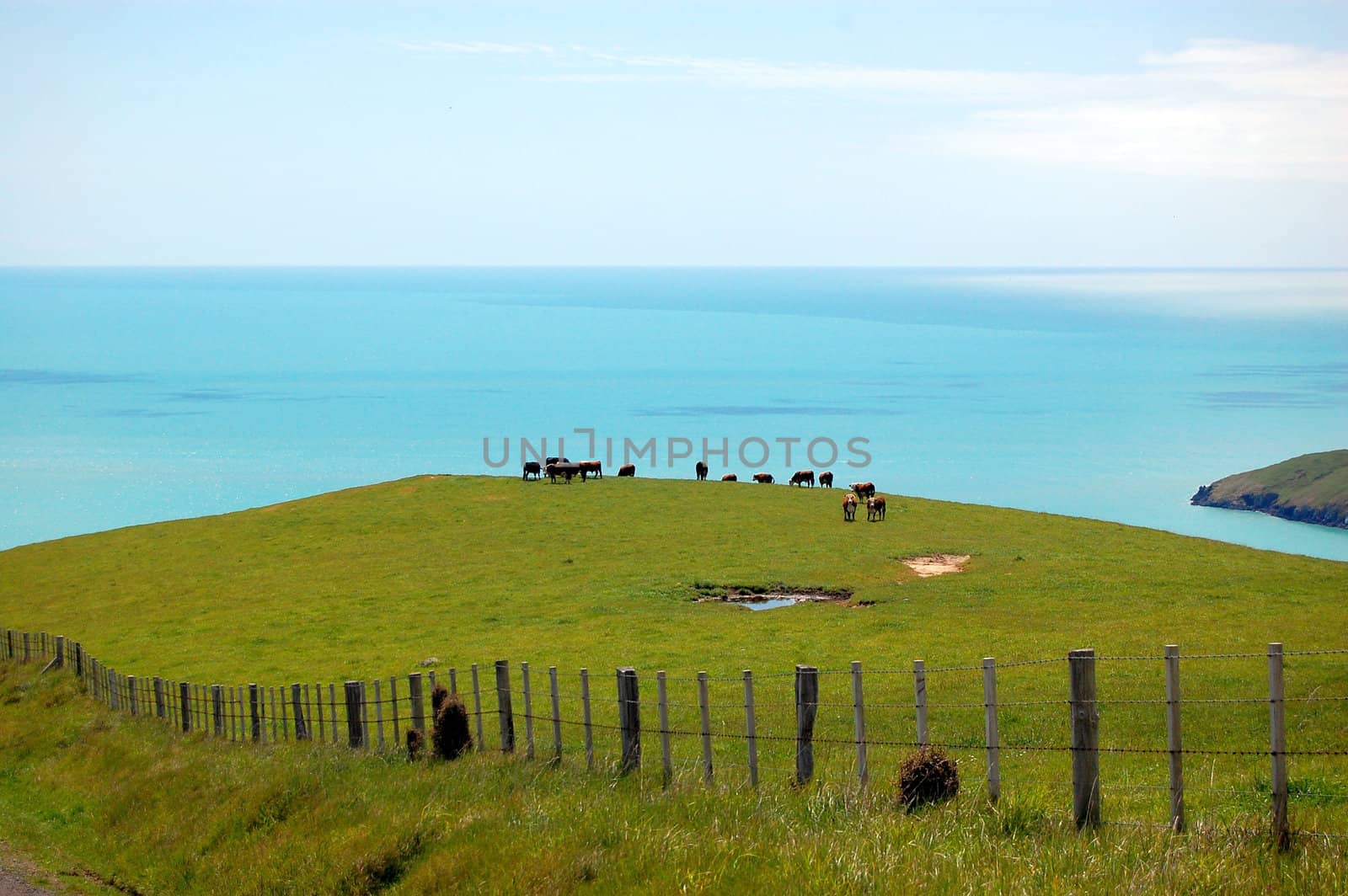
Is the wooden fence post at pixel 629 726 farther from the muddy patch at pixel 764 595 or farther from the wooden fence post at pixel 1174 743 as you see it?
the muddy patch at pixel 764 595

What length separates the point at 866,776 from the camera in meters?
12.1

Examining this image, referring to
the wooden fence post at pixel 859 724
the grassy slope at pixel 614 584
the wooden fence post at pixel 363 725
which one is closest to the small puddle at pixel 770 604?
the grassy slope at pixel 614 584

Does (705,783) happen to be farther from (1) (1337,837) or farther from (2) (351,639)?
(2) (351,639)

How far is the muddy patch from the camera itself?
127 ft

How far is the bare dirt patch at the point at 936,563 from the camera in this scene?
4256 cm

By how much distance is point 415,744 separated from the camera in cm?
1564

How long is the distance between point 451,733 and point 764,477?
52939 millimetres

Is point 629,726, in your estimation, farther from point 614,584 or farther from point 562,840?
point 614,584

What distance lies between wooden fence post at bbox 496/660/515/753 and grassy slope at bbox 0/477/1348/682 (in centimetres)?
1251

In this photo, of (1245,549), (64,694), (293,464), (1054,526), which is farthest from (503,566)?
(293,464)

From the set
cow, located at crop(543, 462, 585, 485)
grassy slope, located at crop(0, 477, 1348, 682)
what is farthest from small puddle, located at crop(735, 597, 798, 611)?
cow, located at crop(543, 462, 585, 485)

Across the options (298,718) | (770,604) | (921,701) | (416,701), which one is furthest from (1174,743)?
(770,604)

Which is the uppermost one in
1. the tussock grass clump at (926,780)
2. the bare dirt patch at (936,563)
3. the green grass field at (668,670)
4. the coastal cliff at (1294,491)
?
the tussock grass clump at (926,780)

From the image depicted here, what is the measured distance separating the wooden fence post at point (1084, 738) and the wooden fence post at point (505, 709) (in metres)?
7.29
